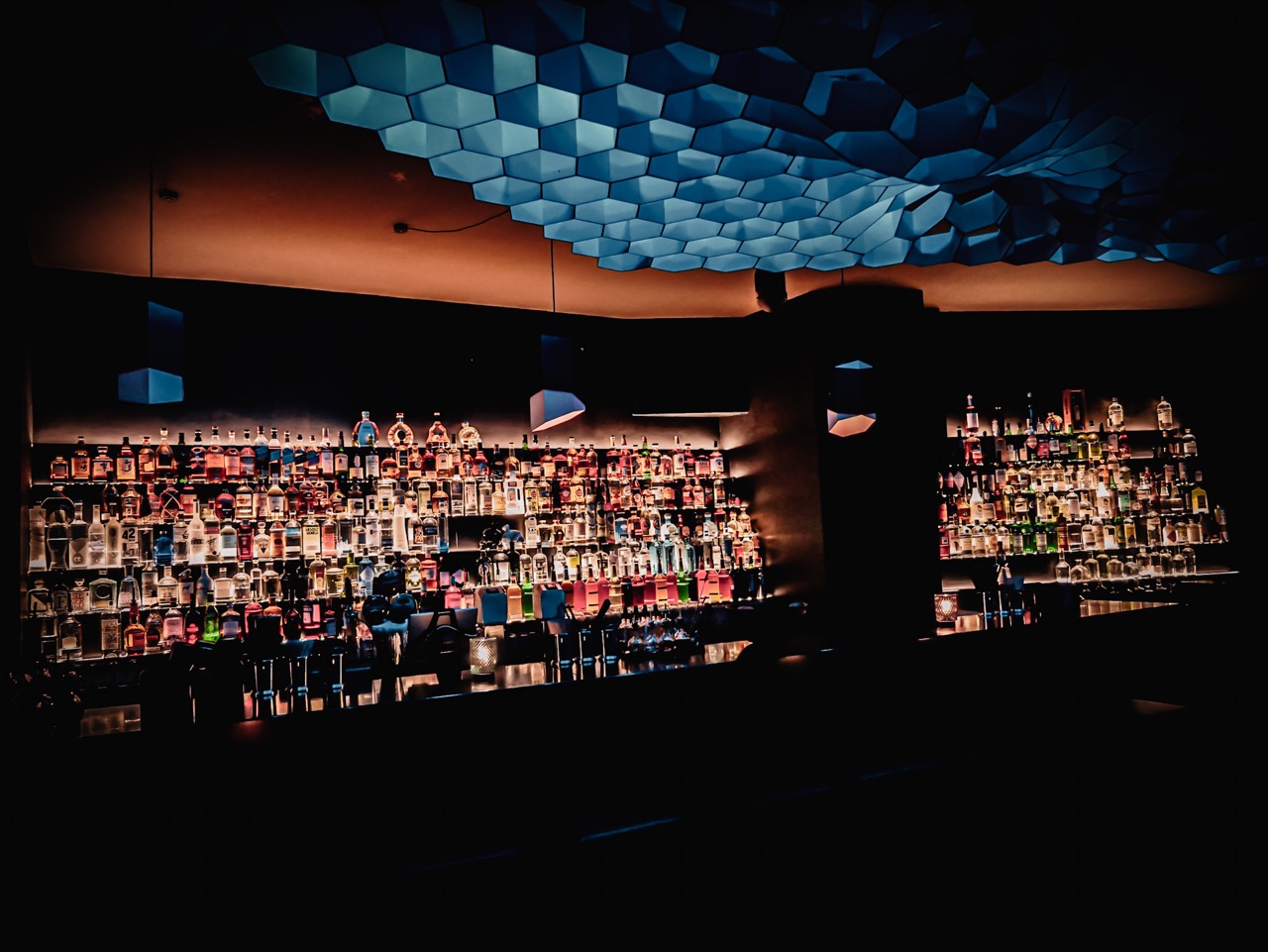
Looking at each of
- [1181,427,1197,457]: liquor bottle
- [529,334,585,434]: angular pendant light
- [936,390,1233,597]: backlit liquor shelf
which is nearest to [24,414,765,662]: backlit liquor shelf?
[529,334,585,434]: angular pendant light

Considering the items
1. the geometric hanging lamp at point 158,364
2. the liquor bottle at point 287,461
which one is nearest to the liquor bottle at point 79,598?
the liquor bottle at point 287,461

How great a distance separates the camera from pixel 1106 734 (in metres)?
3.36

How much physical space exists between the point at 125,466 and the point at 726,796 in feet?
11.9

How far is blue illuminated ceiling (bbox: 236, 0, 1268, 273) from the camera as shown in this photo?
1941 millimetres

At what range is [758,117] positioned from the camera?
7.64ft

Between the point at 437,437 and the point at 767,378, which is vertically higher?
the point at 767,378

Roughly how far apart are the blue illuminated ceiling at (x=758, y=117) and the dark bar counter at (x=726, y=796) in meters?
1.74

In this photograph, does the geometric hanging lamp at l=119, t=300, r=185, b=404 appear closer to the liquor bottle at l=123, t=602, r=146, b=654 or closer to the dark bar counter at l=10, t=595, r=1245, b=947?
the dark bar counter at l=10, t=595, r=1245, b=947

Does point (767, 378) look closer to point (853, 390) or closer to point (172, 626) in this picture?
point (853, 390)

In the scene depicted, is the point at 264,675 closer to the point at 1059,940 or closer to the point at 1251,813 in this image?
the point at 1059,940

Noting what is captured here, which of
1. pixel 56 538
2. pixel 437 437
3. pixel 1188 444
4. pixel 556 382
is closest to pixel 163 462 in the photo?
pixel 56 538

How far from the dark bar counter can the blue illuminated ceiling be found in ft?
5.71

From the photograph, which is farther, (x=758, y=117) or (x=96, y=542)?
(x=96, y=542)

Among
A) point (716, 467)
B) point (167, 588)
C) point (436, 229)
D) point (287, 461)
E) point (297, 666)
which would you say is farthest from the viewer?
point (716, 467)
